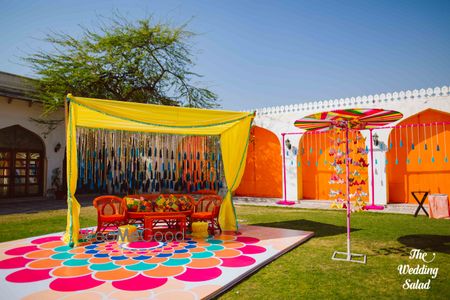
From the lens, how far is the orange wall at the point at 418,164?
9.41 m

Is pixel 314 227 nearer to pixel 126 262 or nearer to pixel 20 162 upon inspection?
pixel 126 262

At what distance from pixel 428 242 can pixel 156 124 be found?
5033mm

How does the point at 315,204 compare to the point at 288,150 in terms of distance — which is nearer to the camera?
the point at 315,204

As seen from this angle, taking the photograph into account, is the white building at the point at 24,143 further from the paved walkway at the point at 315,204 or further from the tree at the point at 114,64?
the paved walkway at the point at 315,204

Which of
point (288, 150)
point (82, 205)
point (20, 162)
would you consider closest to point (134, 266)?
point (82, 205)

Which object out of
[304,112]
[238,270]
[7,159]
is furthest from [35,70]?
[238,270]

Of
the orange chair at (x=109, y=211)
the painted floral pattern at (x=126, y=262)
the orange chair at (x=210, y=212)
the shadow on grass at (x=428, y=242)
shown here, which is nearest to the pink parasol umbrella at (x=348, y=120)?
the shadow on grass at (x=428, y=242)

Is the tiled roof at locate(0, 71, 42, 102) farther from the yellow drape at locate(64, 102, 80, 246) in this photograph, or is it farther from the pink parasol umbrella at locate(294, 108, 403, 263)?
the pink parasol umbrella at locate(294, 108, 403, 263)

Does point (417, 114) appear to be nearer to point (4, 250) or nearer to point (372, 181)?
point (372, 181)

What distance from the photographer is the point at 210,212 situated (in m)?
6.10

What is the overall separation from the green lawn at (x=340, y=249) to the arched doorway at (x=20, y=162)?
4.23 metres

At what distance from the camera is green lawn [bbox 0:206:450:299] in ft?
10.7

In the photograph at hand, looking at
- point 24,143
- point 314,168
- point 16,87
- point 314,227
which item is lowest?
point 314,227

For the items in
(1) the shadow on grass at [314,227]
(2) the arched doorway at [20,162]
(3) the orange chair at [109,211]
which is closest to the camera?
(3) the orange chair at [109,211]
